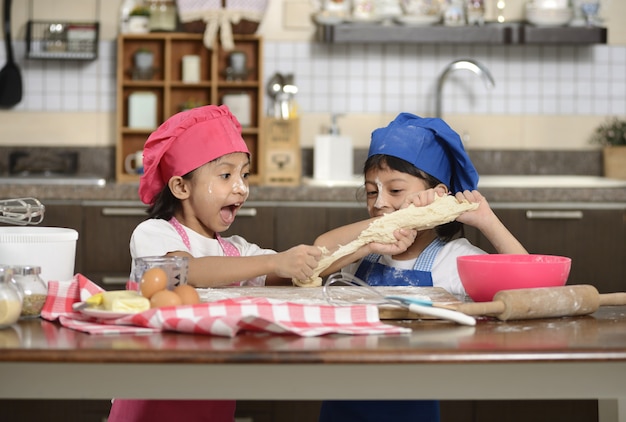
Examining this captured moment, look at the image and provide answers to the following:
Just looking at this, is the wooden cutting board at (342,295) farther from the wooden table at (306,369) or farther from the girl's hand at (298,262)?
the wooden table at (306,369)

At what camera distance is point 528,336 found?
1.25 metres

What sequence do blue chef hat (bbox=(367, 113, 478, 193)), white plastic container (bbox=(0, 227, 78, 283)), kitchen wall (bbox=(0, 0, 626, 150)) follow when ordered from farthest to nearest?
kitchen wall (bbox=(0, 0, 626, 150)) < blue chef hat (bbox=(367, 113, 478, 193)) < white plastic container (bbox=(0, 227, 78, 283))

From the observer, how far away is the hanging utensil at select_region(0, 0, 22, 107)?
12.2 ft

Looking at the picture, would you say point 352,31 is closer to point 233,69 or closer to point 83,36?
point 233,69

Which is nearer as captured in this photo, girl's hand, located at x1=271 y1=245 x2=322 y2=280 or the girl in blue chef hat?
girl's hand, located at x1=271 y1=245 x2=322 y2=280

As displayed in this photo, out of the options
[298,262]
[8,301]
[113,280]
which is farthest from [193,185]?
[113,280]

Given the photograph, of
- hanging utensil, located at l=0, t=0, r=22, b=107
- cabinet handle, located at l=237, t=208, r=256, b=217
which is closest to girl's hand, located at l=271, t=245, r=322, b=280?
cabinet handle, located at l=237, t=208, r=256, b=217

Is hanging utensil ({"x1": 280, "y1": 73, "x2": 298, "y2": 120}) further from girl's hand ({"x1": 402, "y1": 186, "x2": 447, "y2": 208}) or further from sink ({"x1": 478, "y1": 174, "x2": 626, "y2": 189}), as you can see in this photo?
girl's hand ({"x1": 402, "y1": 186, "x2": 447, "y2": 208})

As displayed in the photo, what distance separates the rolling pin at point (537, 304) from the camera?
1367 mm

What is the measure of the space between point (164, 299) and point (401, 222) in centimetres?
64

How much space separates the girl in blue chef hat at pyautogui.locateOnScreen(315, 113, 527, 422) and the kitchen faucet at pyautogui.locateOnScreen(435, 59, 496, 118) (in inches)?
63.6

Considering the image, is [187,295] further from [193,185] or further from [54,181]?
[54,181]

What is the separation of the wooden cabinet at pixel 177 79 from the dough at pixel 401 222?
6.04 feet

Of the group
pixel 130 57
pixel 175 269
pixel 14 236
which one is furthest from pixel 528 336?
pixel 130 57
